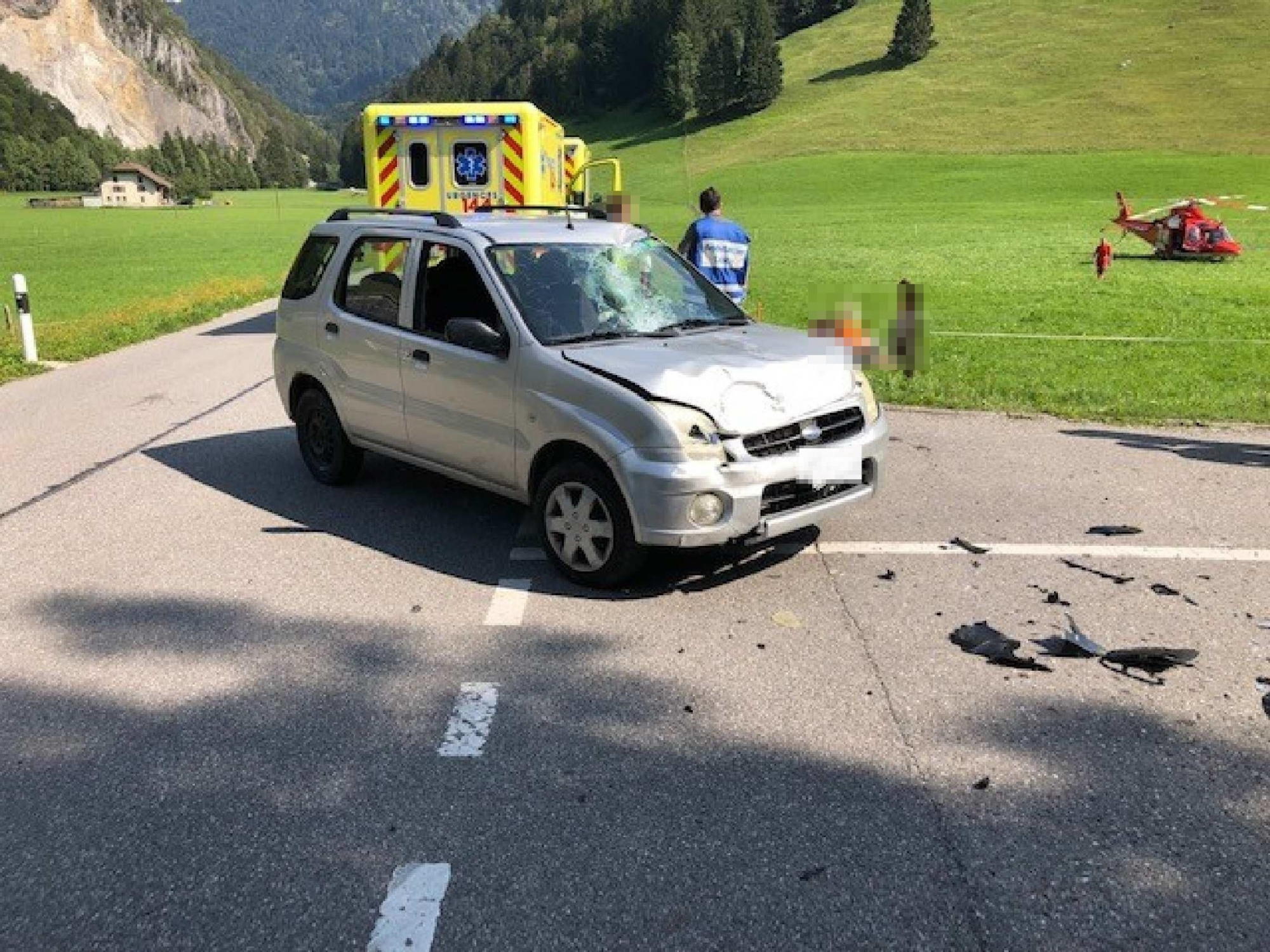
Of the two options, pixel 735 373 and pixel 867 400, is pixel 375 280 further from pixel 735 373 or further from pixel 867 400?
pixel 867 400

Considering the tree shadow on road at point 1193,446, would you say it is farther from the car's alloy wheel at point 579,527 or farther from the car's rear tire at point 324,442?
the car's rear tire at point 324,442

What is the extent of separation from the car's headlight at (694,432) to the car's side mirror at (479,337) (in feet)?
3.58

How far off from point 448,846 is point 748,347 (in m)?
3.22

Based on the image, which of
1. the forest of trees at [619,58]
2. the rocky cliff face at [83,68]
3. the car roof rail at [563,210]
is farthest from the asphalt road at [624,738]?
the rocky cliff face at [83,68]

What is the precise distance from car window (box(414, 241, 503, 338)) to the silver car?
11mm

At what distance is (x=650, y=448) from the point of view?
470cm

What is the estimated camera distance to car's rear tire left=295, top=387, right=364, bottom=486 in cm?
685

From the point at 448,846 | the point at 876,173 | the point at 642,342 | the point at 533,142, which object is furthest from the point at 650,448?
the point at 876,173

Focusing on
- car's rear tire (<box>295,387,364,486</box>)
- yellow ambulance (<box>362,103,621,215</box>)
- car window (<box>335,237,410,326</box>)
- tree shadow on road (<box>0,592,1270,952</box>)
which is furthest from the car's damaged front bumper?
yellow ambulance (<box>362,103,621,215</box>)

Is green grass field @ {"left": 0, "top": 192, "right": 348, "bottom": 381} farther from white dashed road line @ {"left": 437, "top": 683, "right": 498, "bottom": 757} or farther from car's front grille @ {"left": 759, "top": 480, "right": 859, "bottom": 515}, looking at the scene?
car's front grille @ {"left": 759, "top": 480, "right": 859, "bottom": 515}

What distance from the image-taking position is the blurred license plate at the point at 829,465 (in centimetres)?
492

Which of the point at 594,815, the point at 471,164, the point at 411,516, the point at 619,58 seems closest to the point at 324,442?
the point at 411,516

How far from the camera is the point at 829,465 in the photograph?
16.4 feet

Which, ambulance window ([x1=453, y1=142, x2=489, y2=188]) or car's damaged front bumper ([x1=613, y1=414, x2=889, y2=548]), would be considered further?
ambulance window ([x1=453, y1=142, x2=489, y2=188])
